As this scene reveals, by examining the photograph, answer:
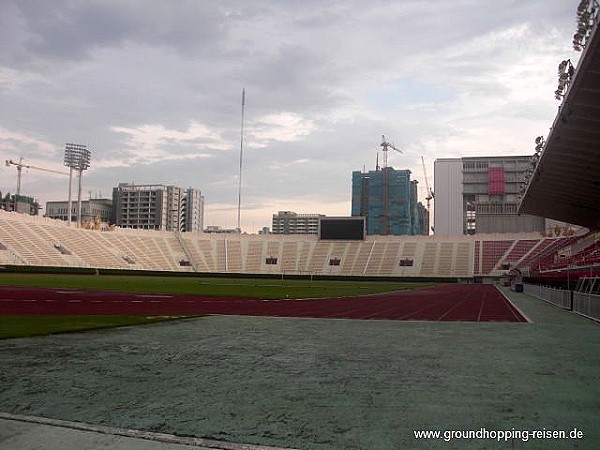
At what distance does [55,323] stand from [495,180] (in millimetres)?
112163

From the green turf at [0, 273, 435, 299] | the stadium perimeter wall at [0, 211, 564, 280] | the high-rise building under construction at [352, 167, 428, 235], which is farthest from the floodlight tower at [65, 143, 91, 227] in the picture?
the high-rise building under construction at [352, 167, 428, 235]

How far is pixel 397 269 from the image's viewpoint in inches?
3575

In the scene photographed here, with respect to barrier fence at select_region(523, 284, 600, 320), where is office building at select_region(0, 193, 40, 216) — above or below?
above

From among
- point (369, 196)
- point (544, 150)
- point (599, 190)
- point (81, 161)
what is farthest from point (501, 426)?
point (369, 196)

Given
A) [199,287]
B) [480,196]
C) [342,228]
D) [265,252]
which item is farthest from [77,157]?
[480,196]

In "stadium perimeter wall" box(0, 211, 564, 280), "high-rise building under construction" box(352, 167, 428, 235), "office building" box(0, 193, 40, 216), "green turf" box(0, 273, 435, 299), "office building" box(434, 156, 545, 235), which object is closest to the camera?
"green turf" box(0, 273, 435, 299)

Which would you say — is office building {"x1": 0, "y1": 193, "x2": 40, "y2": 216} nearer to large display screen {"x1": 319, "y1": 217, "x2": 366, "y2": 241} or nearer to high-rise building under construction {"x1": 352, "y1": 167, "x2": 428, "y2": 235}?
large display screen {"x1": 319, "y1": 217, "x2": 366, "y2": 241}

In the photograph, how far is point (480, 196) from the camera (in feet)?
388

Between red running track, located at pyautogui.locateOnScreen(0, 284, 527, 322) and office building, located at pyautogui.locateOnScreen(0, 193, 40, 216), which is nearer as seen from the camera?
red running track, located at pyautogui.locateOnScreen(0, 284, 527, 322)

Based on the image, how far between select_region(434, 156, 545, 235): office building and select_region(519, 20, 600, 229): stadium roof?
217ft

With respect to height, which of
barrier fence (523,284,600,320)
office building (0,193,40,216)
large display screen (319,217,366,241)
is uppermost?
office building (0,193,40,216)

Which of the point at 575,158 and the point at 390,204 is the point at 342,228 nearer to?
the point at 575,158

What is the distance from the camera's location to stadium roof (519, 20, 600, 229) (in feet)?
50.9

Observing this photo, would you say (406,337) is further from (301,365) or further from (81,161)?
(81,161)
